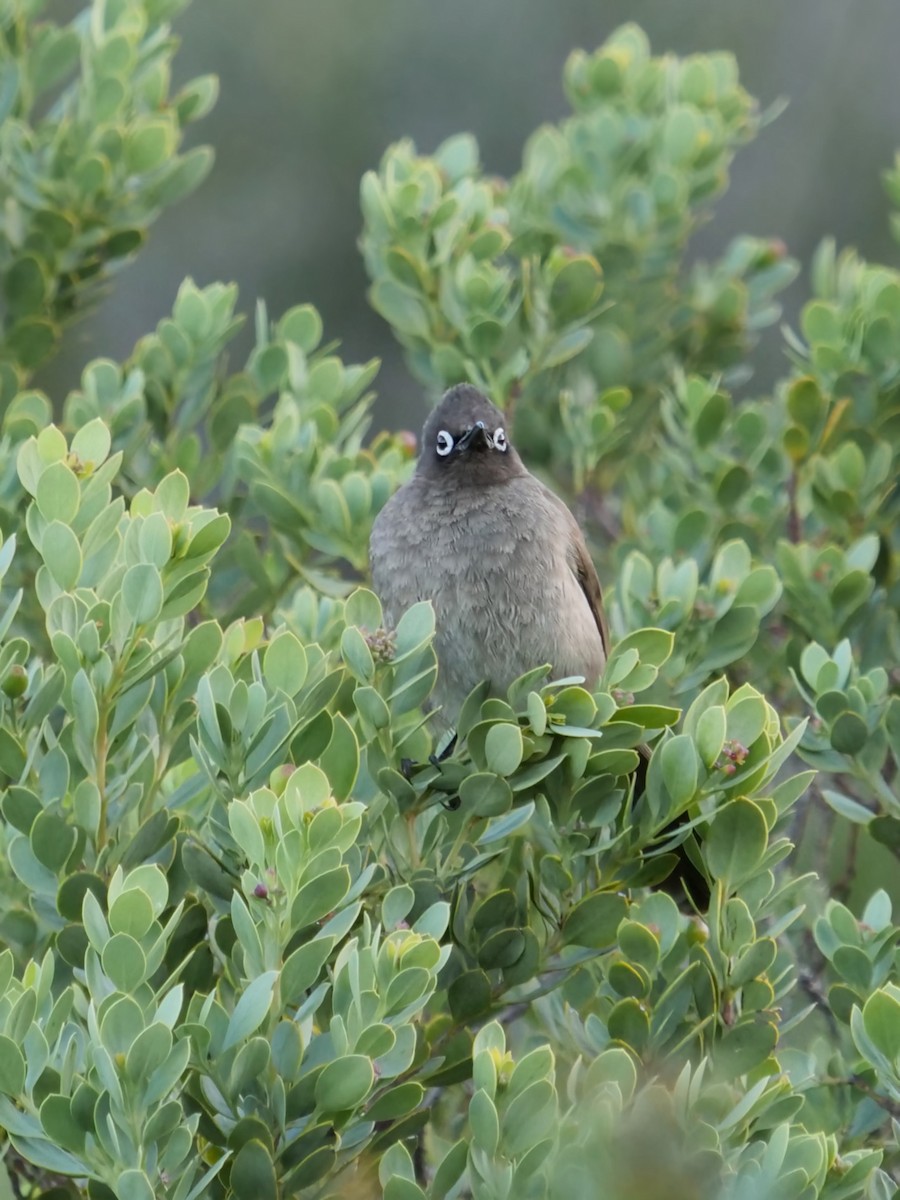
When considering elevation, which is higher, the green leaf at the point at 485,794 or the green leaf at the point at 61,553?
the green leaf at the point at 61,553

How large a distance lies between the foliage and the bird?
0.11 meters

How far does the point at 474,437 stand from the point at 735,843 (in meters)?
1.59

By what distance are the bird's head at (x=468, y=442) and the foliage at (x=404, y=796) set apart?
94 millimetres

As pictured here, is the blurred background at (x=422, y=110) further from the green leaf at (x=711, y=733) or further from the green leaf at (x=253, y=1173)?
the green leaf at (x=253, y=1173)

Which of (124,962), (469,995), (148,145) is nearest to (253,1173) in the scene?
(124,962)

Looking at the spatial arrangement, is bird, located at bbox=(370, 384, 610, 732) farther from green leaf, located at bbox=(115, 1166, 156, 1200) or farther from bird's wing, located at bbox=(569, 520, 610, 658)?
green leaf, located at bbox=(115, 1166, 156, 1200)

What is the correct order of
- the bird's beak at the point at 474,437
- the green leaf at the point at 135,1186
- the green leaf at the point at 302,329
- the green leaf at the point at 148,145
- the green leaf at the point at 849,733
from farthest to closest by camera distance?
the green leaf at the point at 148,145 < the green leaf at the point at 302,329 < the bird's beak at the point at 474,437 < the green leaf at the point at 849,733 < the green leaf at the point at 135,1186

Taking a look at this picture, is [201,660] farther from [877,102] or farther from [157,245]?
[877,102]

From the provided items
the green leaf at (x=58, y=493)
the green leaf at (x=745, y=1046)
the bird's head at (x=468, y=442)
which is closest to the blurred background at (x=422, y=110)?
the bird's head at (x=468, y=442)

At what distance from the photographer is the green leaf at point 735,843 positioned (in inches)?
96.4

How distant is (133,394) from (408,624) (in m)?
1.39

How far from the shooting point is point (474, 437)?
151 inches

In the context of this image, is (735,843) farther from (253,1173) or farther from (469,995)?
(253,1173)

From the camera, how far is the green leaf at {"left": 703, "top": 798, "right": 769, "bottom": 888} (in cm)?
245
